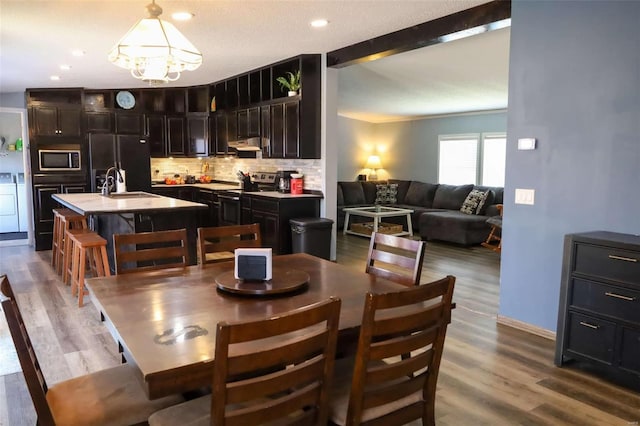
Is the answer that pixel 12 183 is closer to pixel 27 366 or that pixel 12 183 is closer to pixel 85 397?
pixel 85 397

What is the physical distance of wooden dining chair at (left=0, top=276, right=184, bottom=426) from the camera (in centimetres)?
142

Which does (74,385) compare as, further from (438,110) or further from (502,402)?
(438,110)

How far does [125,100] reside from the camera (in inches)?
315

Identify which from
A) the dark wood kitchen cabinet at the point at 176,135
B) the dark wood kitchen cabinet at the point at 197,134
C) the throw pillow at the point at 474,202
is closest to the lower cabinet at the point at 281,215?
the dark wood kitchen cabinet at the point at 197,134

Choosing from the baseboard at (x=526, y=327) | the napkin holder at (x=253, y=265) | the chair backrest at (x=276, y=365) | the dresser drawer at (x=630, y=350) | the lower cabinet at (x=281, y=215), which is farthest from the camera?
the lower cabinet at (x=281, y=215)

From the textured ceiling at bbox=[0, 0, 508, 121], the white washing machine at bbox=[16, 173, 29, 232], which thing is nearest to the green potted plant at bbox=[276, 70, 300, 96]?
the textured ceiling at bbox=[0, 0, 508, 121]

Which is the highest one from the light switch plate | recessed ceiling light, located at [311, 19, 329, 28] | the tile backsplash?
recessed ceiling light, located at [311, 19, 329, 28]

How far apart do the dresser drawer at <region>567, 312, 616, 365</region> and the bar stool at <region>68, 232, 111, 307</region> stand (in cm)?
394

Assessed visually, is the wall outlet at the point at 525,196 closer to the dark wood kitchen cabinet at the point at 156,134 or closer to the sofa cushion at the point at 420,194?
the sofa cushion at the point at 420,194

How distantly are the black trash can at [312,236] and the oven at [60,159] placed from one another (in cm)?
399

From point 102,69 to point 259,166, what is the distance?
2.65 m

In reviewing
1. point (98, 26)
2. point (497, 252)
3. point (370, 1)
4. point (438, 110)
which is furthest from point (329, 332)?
point (438, 110)

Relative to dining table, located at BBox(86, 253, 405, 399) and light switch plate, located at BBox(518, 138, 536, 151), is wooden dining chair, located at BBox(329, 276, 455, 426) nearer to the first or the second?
dining table, located at BBox(86, 253, 405, 399)

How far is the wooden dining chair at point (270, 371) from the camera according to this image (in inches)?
50.4
